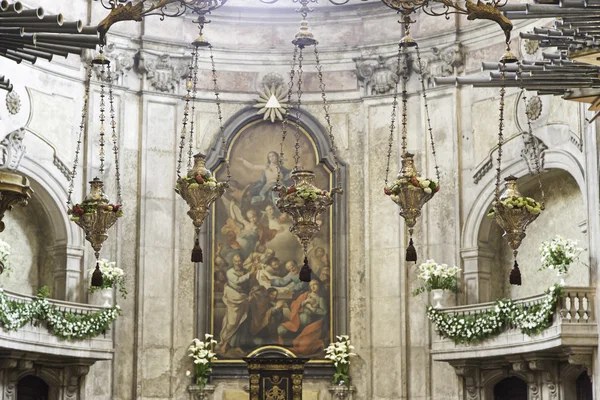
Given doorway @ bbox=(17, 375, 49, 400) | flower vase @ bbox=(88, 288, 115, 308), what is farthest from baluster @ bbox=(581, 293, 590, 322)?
doorway @ bbox=(17, 375, 49, 400)

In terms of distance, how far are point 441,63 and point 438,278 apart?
A: 460 cm

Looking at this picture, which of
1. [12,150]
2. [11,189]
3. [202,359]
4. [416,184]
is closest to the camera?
[11,189]

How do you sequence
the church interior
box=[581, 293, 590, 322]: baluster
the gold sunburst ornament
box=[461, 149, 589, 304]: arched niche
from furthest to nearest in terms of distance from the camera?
the gold sunburst ornament → box=[461, 149, 589, 304]: arched niche → the church interior → box=[581, 293, 590, 322]: baluster

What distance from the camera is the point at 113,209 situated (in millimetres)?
19938

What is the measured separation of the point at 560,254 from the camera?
2269 cm

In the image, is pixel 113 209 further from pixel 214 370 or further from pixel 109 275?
pixel 214 370

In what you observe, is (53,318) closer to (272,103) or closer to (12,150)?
(12,150)

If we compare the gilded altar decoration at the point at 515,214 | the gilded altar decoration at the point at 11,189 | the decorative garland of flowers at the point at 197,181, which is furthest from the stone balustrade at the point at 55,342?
the gilded altar decoration at the point at 515,214

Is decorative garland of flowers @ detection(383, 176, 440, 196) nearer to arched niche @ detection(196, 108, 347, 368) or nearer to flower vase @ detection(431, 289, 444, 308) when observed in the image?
flower vase @ detection(431, 289, 444, 308)

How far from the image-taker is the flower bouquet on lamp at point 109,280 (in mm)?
24641

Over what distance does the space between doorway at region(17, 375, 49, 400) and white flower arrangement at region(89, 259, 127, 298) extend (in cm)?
201

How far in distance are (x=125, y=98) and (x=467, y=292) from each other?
800cm

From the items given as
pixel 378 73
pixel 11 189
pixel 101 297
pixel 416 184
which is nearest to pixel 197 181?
pixel 416 184

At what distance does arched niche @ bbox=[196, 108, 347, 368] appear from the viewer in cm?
2661
